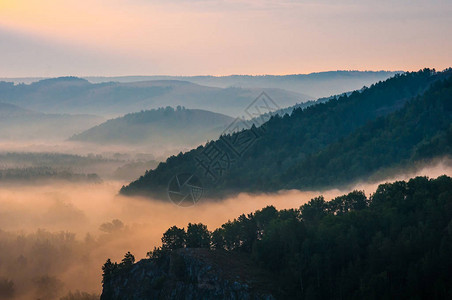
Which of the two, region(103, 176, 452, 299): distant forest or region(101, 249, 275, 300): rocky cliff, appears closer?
region(103, 176, 452, 299): distant forest

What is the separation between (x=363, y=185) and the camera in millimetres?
174375

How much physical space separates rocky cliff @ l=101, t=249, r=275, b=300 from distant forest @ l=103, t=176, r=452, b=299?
4.36ft

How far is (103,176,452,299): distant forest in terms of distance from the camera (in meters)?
83.4

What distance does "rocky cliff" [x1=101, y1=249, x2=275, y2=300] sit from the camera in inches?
3634

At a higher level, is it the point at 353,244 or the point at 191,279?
the point at 353,244

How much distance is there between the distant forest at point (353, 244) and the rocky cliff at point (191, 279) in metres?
1.33

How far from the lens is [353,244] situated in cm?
9481

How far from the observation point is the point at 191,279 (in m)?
96.6

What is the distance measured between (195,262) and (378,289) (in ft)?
100

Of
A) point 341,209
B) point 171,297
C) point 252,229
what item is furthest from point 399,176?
A: point 171,297

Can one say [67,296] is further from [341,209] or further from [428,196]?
[428,196]

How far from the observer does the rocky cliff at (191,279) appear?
9231cm

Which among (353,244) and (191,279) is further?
(191,279)

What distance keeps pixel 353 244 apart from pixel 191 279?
27489mm
